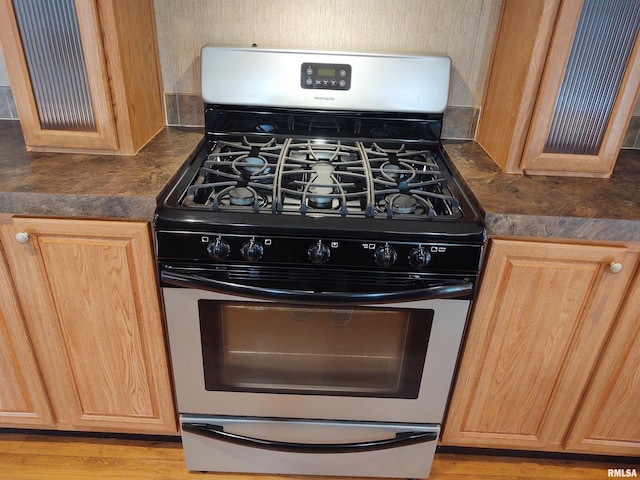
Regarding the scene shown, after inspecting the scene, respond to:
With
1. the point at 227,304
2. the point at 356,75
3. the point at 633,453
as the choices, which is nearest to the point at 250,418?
the point at 227,304

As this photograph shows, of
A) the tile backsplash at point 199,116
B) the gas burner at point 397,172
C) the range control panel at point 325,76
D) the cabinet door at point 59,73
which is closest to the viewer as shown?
the cabinet door at point 59,73

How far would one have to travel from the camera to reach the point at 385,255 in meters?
1.09

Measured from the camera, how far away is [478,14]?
148 cm

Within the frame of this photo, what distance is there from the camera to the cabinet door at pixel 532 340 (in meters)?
1.17

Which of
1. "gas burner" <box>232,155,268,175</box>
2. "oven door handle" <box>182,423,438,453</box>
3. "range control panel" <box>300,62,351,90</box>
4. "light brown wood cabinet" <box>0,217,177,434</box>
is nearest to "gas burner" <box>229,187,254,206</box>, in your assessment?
"gas burner" <box>232,155,268,175</box>

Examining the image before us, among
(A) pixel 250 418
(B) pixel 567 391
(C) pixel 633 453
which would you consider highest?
(B) pixel 567 391

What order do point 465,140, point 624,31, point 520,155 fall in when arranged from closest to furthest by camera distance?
1. point 624,31
2. point 520,155
3. point 465,140

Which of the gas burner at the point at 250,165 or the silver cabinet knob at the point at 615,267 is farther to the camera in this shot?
the gas burner at the point at 250,165

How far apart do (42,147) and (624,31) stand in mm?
1580

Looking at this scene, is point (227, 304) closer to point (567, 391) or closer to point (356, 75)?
point (356, 75)

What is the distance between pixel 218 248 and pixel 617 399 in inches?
48.5

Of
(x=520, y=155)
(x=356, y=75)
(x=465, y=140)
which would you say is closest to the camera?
(x=520, y=155)

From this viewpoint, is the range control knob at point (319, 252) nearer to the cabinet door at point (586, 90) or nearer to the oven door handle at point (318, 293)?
the oven door handle at point (318, 293)

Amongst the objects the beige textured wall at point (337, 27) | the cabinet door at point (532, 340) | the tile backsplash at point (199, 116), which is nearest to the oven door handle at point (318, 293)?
the cabinet door at point (532, 340)
